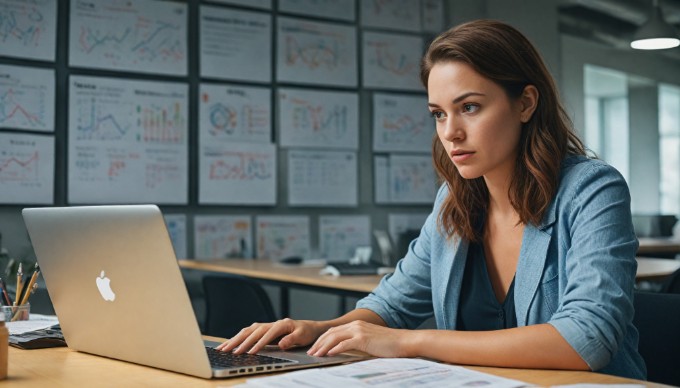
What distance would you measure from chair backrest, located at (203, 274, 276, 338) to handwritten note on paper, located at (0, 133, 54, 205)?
4.37 ft

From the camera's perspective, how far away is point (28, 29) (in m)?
4.10

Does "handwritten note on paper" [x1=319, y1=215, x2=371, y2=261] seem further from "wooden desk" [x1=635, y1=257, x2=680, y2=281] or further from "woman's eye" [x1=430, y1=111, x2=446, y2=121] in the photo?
"woman's eye" [x1=430, y1=111, x2=446, y2=121]

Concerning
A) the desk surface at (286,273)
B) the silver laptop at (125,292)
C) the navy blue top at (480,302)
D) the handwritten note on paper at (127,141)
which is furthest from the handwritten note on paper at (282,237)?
the silver laptop at (125,292)

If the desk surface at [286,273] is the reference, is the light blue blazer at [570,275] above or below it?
above

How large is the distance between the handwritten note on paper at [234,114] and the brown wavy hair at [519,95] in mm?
2947

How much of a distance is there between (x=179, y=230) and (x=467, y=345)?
10.9 ft

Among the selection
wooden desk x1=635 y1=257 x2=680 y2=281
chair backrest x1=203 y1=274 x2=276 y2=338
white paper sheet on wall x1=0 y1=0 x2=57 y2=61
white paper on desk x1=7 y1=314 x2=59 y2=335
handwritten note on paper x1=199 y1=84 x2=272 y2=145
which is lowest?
chair backrest x1=203 y1=274 x2=276 y2=338

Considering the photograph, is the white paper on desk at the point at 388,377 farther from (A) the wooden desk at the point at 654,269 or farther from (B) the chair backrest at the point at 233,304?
(A) the wooden desk at the point at 654,269

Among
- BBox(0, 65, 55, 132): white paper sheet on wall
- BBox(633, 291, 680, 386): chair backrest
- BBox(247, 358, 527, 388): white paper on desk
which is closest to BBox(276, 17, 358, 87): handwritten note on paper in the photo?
BBox(0, 65, 55, 132): white paper sheet on wall

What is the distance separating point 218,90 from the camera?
4.60m

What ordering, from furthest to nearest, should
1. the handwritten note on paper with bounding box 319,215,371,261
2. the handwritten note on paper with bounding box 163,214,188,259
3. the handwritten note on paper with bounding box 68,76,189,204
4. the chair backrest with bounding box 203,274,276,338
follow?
the handwritten note on paper with bounding box 319,215,371,261 < the handwritten note on paper with bounding box 163,214,188,259 < the handwritten note on paper with bounding box 68,76,189,204 < the chair backrest with bounding box 203,274,276,338

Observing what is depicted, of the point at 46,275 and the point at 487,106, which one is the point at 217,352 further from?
the point at 487,106

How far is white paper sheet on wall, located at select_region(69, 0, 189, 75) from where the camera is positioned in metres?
4.22

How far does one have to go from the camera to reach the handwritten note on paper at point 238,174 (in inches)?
179
